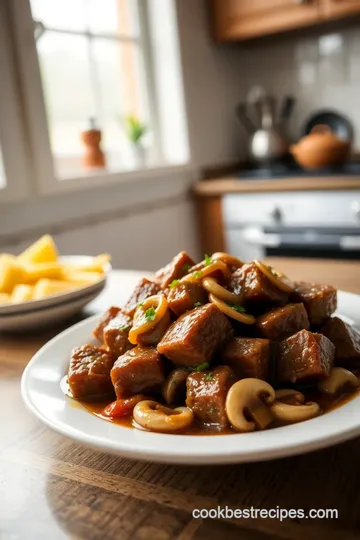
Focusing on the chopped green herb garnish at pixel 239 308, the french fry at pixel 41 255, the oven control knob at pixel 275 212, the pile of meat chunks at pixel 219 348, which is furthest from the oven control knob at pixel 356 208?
the chopped green herb garnish at pixel 239 308

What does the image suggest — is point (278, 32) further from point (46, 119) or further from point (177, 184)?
point (46, 119)

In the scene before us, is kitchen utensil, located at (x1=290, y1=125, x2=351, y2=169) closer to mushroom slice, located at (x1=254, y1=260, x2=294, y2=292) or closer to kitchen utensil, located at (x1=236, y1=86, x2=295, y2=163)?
kitchen utensil, located at (x1=236, y1=86, x2=295, y2=163)

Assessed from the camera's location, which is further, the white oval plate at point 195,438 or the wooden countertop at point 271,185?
the wooden countertop at point 271,185

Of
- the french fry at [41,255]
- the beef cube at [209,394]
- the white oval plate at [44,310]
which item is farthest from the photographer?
the french fry at [41,255]

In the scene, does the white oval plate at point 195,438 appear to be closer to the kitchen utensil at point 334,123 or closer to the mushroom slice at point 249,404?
the mushroom slice at point 249,404

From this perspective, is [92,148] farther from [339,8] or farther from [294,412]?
[294,412]

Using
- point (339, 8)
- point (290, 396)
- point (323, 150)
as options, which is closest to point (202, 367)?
point (290, 396)
